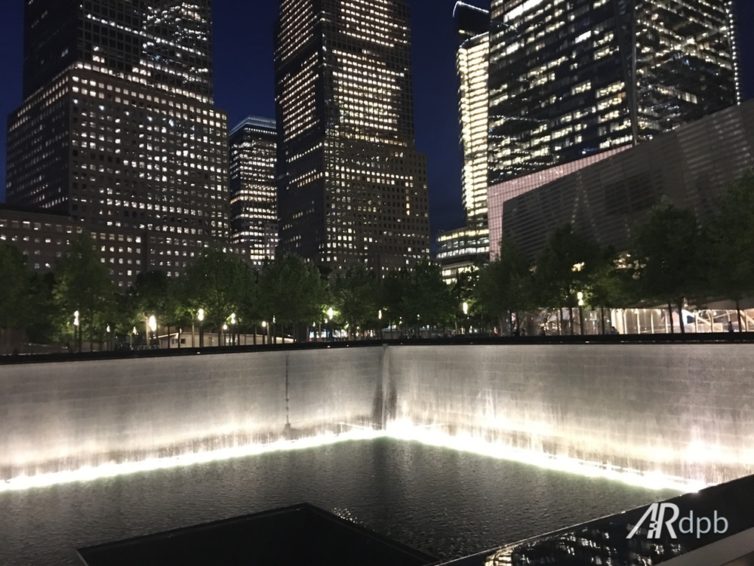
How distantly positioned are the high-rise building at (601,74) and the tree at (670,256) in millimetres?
100001

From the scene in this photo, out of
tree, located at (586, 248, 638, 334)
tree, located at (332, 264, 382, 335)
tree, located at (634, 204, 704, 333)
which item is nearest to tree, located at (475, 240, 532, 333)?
tree, located at (586, 248, 638, 334)

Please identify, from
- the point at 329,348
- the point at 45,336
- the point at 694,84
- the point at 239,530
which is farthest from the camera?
the point at 694,84

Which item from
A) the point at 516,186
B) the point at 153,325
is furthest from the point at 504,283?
the point at 516,186

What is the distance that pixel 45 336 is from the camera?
8150 cm

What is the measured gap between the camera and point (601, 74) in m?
140

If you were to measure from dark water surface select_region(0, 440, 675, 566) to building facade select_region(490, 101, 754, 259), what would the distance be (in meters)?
31.8

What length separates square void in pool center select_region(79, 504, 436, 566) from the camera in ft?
49.7

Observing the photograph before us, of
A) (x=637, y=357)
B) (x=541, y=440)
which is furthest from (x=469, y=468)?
(x=637, y=357)

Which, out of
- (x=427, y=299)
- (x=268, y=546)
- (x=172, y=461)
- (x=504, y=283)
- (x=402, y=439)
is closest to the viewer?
(x=268, y=546)

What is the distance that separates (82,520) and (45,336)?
69101 millimetres

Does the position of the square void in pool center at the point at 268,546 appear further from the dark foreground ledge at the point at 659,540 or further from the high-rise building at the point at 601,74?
the high-rise building at the point at 601,74

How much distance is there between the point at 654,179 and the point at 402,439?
2085 inches

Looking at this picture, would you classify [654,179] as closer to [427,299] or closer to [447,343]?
[427,299]

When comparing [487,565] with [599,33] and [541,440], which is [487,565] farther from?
[599,33]
